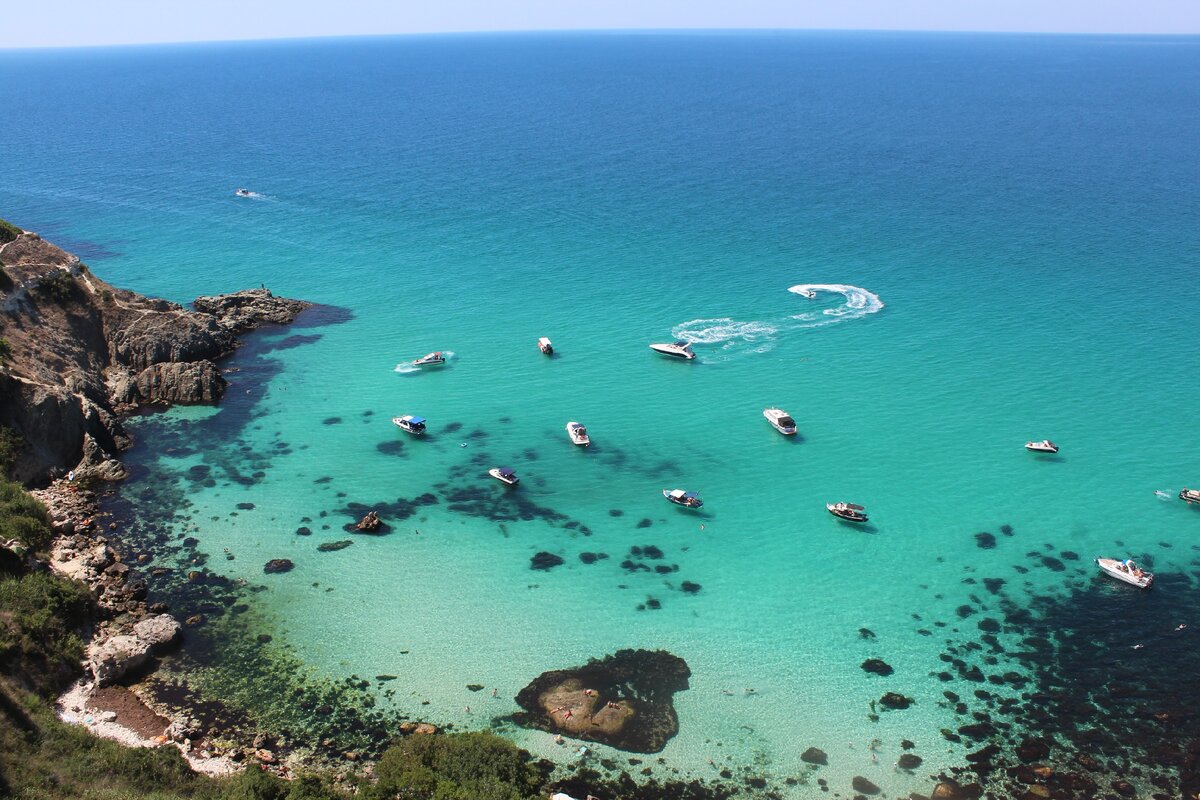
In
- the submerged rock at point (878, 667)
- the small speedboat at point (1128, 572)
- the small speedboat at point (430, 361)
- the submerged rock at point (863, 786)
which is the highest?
the small speedboat at point (430, 361)

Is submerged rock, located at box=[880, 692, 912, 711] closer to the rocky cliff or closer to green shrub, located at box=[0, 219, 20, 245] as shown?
the rocky cliff

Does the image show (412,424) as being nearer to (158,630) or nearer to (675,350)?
(675,350)

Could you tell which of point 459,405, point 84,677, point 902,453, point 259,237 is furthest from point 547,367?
point 259,237

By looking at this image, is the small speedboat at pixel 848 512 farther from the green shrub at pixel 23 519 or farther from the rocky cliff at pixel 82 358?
the rocky cliff at pixel 82 358

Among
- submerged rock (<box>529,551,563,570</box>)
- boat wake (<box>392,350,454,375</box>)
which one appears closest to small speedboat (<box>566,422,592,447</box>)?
submerged rock (<box>529,551,563,570</box>)

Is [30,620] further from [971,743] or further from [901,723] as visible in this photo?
[971,743]

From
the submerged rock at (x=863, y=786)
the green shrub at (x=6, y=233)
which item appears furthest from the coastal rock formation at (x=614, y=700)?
the green shrub at (x=6, y=233)

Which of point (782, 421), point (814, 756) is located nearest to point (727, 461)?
point (782, 421)
